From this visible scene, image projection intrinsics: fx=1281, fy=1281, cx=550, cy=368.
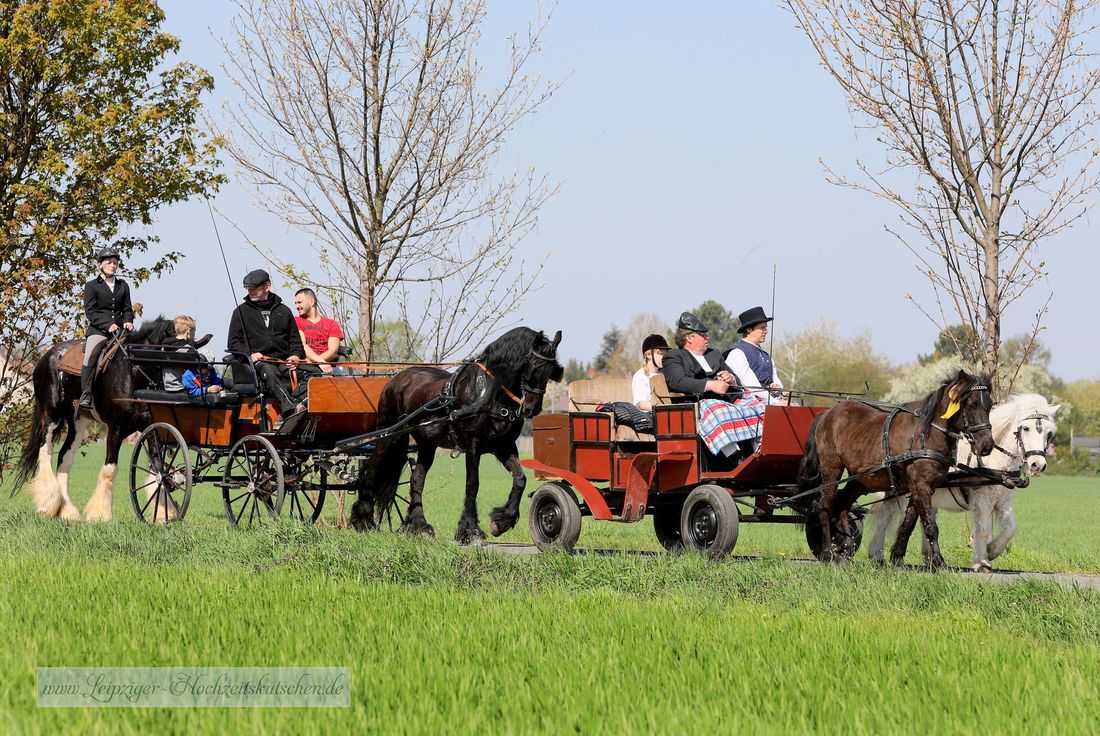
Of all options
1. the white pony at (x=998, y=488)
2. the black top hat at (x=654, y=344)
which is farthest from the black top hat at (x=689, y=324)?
the white pony at (x=998, y=488)

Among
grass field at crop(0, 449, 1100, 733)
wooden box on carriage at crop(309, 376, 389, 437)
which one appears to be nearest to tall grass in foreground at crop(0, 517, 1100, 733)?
grass field at crop(0, 449, 1100, 733)

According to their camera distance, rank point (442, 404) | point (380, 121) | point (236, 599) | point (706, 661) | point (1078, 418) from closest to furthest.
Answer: point (706, 661) → point (236, 599) → point (442, 404) → point (380, 121) → point (1078, 418)

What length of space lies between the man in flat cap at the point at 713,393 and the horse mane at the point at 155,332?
19.5ft

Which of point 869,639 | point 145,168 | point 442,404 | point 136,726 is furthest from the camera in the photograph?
point 145,168

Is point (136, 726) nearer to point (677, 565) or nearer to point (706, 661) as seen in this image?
point (706, 661)

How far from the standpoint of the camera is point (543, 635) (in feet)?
21.9

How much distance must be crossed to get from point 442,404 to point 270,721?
7.32m

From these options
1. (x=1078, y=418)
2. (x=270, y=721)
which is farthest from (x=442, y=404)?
(x=1078, y=418)

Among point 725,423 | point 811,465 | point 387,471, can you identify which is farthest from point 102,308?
point 811,465

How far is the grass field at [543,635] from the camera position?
4891 millimetres

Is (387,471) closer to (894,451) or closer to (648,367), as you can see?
(648,367)

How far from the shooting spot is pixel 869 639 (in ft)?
21.7

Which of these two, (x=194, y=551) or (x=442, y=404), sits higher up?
(x=442, y=404)

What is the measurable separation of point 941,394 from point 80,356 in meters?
9.07
